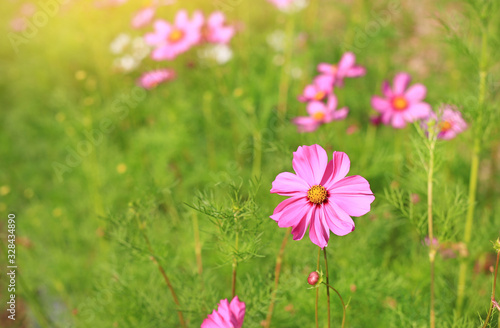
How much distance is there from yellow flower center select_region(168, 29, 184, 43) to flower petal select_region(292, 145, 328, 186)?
1055 millimetres

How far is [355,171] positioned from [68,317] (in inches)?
40.8

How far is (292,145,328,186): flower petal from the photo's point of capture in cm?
55

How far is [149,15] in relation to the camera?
1704 millimetres

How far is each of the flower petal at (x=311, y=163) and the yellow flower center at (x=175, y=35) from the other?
3.46ft

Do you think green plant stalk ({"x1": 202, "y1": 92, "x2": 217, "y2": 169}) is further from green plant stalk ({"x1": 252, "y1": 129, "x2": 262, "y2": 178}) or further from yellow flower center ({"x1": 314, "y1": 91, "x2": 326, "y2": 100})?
yellow flower center ({"x1": 314, "y1": 91, "x2": 326, "y2": 100})

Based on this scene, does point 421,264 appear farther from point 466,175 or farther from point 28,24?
point 28,24

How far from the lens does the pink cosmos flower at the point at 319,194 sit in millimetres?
541

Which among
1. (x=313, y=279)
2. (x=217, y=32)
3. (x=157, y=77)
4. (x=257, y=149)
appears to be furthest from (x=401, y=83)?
(x=157, y=77)

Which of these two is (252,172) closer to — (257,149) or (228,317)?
(257,149)

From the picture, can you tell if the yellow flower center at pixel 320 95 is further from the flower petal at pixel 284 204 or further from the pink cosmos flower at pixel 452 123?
the flower petal at pixel 284 204

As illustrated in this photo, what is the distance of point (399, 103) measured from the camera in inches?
47.6

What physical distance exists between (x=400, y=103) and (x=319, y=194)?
0.76 metres

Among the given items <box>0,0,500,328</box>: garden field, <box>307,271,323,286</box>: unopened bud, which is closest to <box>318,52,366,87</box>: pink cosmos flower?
<box>0,0,500,328</box>: garden field

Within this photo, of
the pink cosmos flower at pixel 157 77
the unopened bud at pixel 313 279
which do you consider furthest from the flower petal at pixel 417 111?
the pink cosmos flower at pixel 157 77
